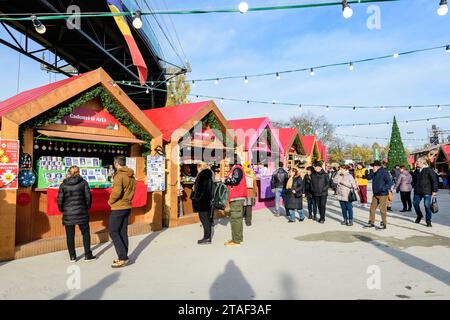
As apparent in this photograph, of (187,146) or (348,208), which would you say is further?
(187,146)

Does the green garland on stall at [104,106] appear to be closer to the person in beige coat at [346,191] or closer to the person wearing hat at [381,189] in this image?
the person in beige coat at [346,191]

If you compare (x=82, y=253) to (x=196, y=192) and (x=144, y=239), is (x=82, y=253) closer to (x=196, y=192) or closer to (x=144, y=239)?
(x=144, y=239)

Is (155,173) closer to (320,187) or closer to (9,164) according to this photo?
(9,164)

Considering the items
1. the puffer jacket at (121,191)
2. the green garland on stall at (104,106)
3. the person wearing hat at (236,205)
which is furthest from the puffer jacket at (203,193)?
the green garland on stall at (104,106)

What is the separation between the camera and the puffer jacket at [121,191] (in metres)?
5.12

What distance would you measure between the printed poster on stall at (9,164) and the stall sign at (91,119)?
1.26m

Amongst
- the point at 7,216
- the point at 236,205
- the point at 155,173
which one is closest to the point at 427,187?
the point at 236,205

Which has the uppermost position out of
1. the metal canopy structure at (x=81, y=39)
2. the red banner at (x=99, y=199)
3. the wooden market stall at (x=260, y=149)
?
the metal canopy structure at (x=81, y=39)

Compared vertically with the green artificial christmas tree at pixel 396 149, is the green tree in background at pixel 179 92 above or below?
above

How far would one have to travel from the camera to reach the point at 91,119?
753 cm

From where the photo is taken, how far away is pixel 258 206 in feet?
43.5

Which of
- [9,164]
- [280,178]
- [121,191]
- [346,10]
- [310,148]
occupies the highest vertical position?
[346,10]

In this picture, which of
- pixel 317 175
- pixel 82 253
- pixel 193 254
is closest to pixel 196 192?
pixel 193 254

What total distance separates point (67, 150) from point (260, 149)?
897cm
